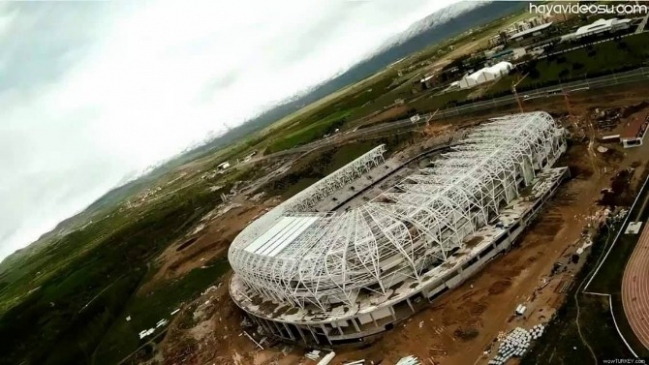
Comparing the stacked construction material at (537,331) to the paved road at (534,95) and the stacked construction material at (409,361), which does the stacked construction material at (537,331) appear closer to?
the stacked construction material at (409,361)

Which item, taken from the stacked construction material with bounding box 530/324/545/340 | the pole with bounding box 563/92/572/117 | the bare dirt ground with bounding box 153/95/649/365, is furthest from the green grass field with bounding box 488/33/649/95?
the stacked construction material with bounding box 530/324/545/340

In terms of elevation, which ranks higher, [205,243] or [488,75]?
[488,75]

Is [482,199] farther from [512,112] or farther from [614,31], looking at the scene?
[614,31]

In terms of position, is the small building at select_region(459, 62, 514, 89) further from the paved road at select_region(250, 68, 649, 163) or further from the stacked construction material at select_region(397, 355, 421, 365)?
the stacked construction material at select_region(397, 355, 421, 365)

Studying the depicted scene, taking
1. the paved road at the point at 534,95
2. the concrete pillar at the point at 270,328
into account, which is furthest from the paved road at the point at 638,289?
the paved road at the point at 534,95

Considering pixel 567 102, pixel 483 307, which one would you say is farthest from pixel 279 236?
pixel 567 102

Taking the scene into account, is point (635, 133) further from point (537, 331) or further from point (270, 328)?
point (270, 328)
